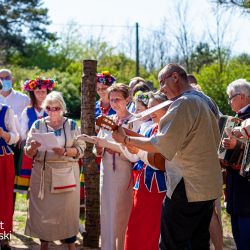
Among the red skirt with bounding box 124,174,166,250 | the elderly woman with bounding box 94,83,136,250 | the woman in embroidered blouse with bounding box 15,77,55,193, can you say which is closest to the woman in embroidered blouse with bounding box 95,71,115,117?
the woman in embroidered blouse with bounding box 15,77,55,193

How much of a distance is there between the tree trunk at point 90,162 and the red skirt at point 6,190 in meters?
0.90

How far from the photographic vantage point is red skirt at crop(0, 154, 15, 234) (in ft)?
19.0

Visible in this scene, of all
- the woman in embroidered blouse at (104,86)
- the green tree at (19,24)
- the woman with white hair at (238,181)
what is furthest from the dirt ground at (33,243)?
the green tree at (19,24)

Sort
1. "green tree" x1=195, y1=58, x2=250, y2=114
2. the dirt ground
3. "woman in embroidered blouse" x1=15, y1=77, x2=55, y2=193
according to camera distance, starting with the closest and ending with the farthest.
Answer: the dirt ground
"woman in embroidered blouse" x1=15, y1=77, x2=55, y2=193
"green tree" x1=195, y1=58, x2=250, y2=114

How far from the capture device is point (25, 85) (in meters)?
6.78

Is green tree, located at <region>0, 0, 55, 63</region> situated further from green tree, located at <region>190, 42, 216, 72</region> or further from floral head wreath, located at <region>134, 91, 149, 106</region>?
floral head wreath, located at <region>134, 91, 149, 106</region>

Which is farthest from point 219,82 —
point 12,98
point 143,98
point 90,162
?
point 143,98

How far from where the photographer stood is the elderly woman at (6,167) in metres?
5.77

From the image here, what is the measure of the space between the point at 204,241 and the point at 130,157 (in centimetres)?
112

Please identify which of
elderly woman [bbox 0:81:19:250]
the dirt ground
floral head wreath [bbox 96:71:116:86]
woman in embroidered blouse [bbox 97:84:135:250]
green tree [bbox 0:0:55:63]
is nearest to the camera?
woman in embroidered blouse [bbox 97:84:135:250]

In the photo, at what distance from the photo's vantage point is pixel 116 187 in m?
5.40

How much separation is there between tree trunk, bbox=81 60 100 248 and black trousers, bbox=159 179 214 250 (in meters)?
2.09

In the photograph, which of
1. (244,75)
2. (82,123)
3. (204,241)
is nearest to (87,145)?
(82,123)

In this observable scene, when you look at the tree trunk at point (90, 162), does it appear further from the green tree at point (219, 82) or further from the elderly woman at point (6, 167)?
the green tree at point (219, 82)
